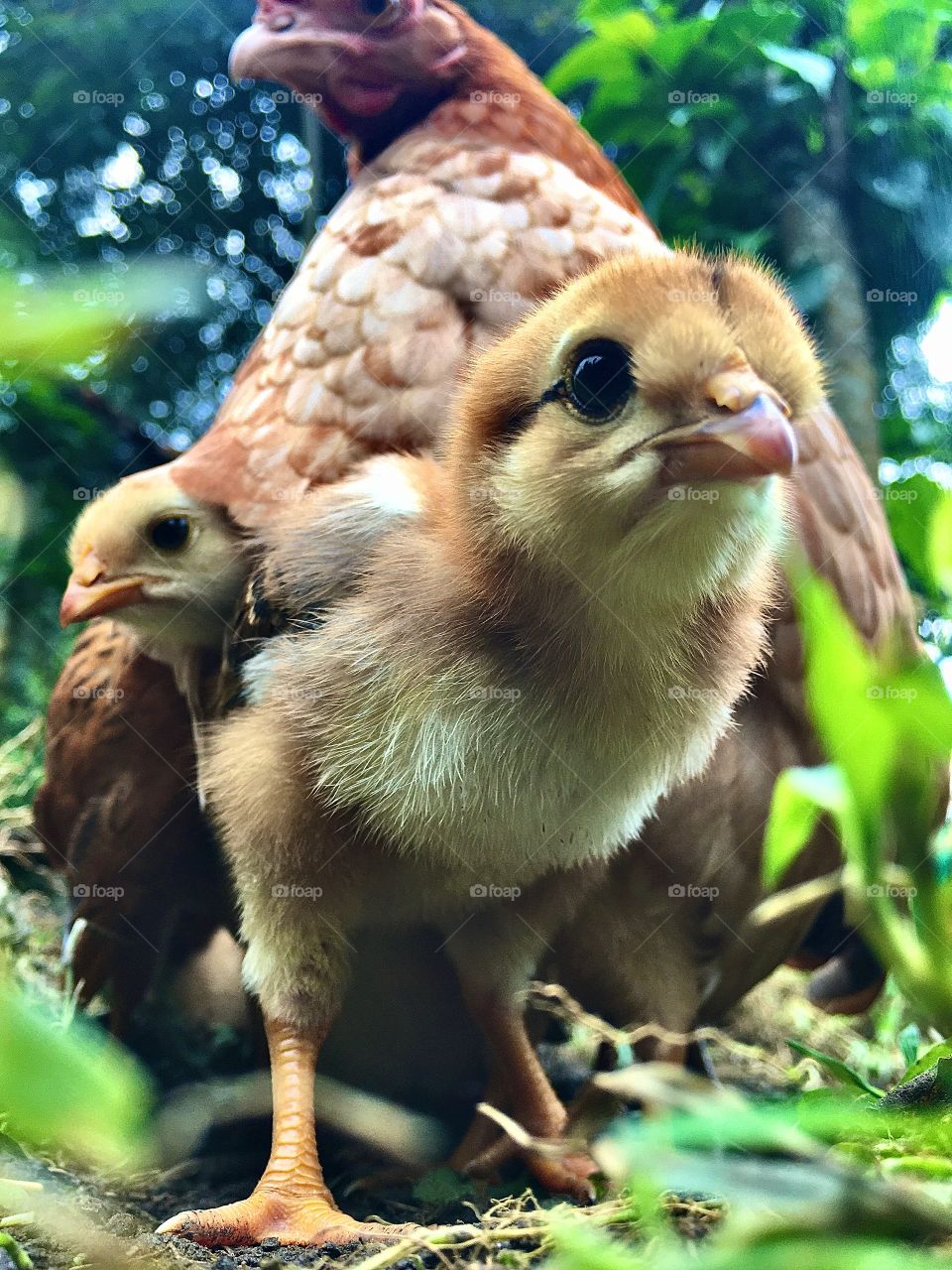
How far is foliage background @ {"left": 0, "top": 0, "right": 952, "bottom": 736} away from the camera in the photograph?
187 cm

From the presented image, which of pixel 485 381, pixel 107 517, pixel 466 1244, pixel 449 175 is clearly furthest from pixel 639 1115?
pixel 449 175

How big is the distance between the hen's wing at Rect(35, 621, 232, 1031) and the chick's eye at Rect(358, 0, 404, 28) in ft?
3.36

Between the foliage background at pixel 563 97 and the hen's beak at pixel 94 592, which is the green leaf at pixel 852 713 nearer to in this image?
the hen's beak at pixel 94 592

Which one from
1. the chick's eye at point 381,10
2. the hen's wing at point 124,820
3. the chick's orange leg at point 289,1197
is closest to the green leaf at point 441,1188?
the chick's orange leg at point 289,1197

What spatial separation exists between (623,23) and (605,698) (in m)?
1.41

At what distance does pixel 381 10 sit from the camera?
1675 mm

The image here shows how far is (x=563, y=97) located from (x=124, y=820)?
1563 mm

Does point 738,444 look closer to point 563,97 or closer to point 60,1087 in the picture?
point 60,1087

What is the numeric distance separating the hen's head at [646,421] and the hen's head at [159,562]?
1.46ft

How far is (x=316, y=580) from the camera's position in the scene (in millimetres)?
1328

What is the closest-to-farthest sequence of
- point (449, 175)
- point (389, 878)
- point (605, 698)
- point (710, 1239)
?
point (710, 1239) → point (605, 698) → point (389, 878) → point (449, 175)

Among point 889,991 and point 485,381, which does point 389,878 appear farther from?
point 889,991

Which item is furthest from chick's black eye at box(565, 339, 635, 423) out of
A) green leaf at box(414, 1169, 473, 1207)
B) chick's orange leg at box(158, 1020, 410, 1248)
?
green leaf at box(414, 1169, 473, 1207)

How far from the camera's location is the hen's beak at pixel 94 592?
1492 millimetres
